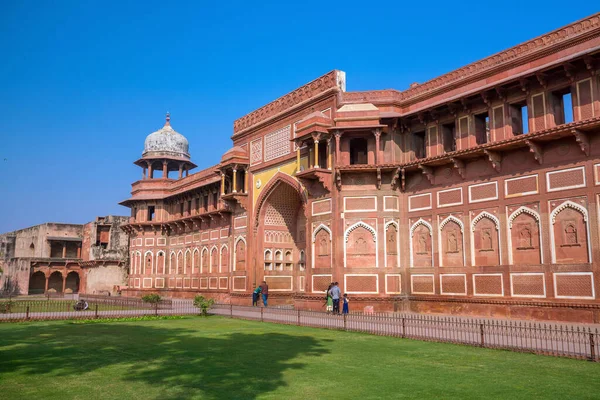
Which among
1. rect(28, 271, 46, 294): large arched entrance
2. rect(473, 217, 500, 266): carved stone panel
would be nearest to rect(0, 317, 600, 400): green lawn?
rect(473, 217, 500, 266): carved stone panel

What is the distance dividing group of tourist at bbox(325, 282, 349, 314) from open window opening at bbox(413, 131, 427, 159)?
20.0 ft

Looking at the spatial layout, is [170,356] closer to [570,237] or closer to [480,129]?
[570,237]

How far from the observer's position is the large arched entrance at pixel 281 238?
87.5ft

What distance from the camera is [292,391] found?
7.15 meters

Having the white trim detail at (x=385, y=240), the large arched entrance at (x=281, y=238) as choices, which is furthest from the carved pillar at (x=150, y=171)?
the white trim detail at (x=385, y=240)

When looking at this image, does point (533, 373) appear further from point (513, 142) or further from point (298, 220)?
point (298, 220)

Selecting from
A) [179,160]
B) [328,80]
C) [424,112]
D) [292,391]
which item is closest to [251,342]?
[292,391]

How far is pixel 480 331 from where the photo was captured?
12047mm

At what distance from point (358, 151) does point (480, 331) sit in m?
11.6

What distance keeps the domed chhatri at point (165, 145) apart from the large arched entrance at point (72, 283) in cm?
2289

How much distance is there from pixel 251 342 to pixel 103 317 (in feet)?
31.8

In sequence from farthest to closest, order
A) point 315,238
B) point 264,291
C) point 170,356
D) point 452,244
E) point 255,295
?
point 255,295
point 264,291
point 315,238
point 452,244
point 170,356

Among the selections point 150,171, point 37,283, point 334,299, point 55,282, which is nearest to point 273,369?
point 334,299

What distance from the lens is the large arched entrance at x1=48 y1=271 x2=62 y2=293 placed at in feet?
182
